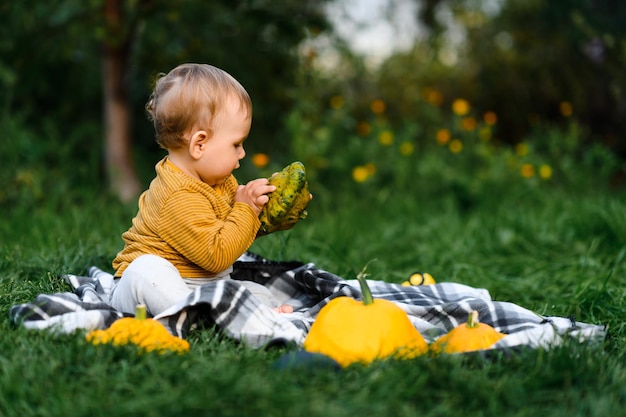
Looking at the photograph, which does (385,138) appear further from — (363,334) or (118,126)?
(363,334)

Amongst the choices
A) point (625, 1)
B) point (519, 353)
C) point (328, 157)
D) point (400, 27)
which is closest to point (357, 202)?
point (328, 157)

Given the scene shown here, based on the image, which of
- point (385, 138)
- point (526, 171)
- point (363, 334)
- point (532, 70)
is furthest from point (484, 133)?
point (363, 334)

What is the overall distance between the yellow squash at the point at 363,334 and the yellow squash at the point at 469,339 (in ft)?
0.20

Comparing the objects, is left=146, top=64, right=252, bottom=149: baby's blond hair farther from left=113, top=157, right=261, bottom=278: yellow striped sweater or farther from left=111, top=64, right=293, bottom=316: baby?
left=113, top=157, right=261, bottom=278: yellow striped sweater

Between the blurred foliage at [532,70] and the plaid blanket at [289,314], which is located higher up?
the blurred foliage at [532,70]

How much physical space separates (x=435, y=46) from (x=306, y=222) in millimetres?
5146

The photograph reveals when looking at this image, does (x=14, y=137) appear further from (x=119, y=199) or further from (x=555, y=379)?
(x=555, y=379)

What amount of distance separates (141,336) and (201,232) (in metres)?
0.58

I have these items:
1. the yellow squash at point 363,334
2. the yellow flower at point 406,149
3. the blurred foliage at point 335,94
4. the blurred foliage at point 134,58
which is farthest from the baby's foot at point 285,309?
the yellow flower at point 406,149

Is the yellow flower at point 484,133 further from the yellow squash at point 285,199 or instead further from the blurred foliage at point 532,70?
the yellow squash at point 285,199

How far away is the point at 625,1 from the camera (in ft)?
21.7

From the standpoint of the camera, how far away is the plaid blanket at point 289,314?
2.38 metres

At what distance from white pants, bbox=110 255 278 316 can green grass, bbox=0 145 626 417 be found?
0.69ft

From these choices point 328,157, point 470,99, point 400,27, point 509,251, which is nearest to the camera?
point 509,251
